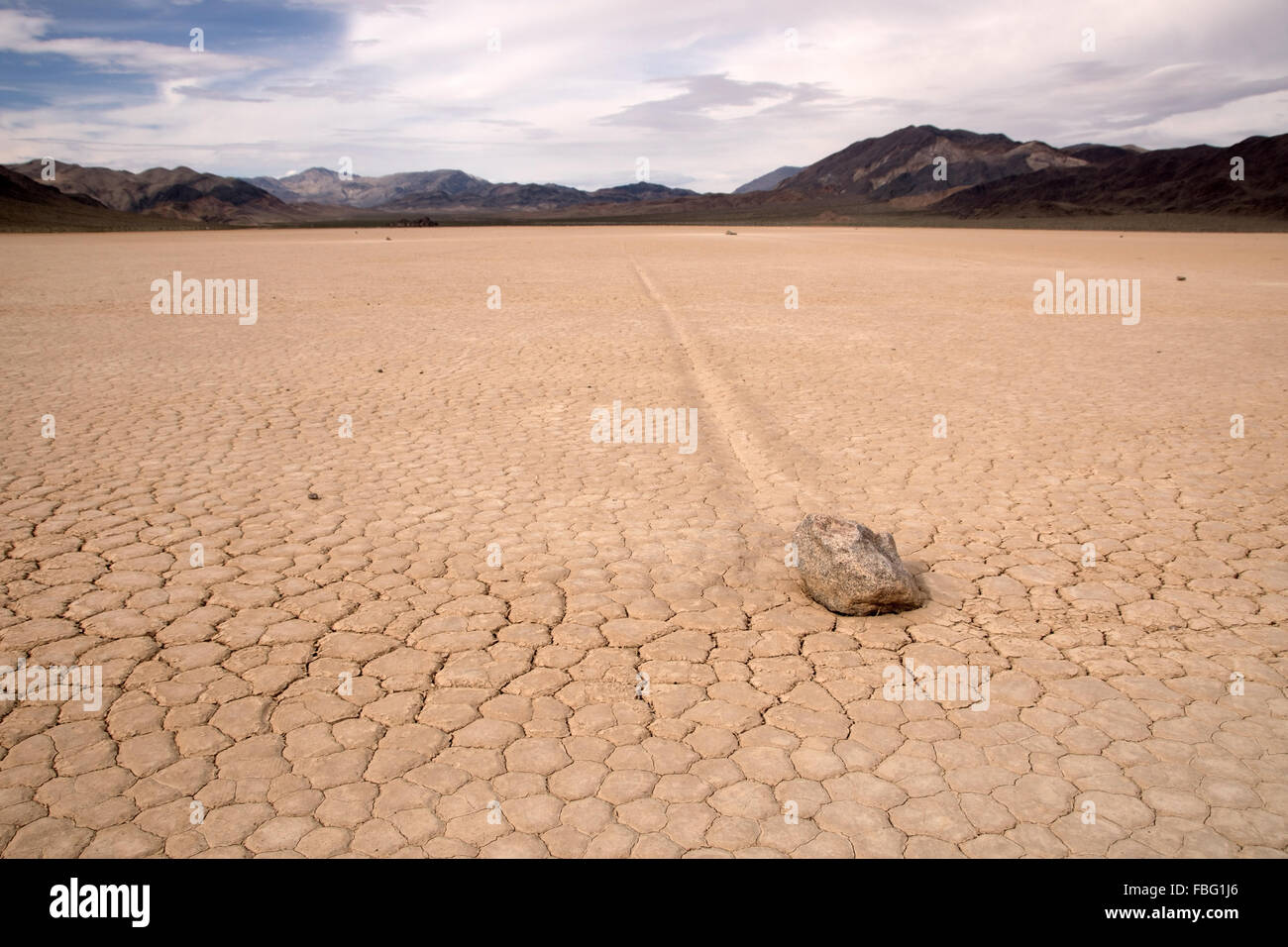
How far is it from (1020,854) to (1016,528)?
2767 mm

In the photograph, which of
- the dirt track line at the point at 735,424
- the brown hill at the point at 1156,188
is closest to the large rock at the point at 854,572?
the dirt track line at the point at 735,424

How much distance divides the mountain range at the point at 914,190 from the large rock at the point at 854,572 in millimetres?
58269

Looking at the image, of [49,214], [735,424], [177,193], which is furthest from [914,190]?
[735,424]

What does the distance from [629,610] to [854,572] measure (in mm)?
1069

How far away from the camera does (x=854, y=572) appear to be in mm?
3775

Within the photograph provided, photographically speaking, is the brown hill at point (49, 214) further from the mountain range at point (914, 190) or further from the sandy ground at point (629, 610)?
the sandy ground at point (629, 610)

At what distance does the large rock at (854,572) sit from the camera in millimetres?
3771

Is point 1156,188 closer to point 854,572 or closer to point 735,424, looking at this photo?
point 735,424

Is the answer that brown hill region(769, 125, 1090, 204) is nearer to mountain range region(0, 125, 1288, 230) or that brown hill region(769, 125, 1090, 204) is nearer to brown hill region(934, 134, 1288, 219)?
mountain range region(0, 125, 1288, 230)

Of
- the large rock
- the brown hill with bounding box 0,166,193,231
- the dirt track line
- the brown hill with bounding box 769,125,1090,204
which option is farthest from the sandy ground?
the brown hill with bounding box 769,125,1090,204

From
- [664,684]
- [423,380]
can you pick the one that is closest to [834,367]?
[423,380]

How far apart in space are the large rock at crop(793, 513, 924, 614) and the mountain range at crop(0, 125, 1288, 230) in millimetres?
58269

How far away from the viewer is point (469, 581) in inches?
164

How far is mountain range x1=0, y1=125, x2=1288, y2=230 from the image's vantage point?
197 feet
